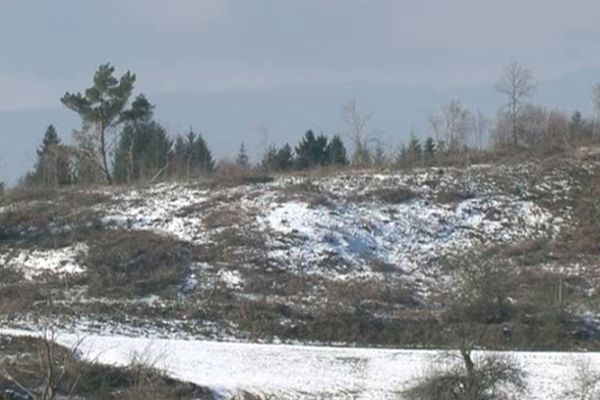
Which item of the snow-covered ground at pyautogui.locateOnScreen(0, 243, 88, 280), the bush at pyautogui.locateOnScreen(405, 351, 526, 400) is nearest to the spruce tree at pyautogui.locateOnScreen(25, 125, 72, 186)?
the snow-covered ground at pyautogui.locateOnScreen(0, 243, 88, 280)

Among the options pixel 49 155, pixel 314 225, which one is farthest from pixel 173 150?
pixel 314 225

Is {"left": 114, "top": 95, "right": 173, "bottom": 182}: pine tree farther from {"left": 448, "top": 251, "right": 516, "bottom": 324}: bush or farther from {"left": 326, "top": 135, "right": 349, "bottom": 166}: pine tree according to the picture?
{"left": 448, "top": 251, "right": 516, "bottom": 324}: bush

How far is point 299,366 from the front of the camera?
40.5 m

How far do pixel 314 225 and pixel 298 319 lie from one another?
482 inches

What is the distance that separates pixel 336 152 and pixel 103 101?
→ 21.2m

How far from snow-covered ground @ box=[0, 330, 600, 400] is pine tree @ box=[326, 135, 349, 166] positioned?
4993 centimetres

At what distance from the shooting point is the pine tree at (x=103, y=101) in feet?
259

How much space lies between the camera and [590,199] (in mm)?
65562

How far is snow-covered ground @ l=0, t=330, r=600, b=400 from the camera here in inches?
1480

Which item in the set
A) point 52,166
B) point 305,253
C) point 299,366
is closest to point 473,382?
point 299,366

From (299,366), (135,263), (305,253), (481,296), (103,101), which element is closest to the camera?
(299,366)

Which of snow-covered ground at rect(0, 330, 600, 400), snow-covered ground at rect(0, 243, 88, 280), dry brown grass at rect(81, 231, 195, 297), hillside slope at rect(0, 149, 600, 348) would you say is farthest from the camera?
snow-covered ground at rect(0, 243, 88, 280)

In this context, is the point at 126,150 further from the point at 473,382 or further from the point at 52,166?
the point at 473,382

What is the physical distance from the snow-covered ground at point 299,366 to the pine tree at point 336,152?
49.9m
